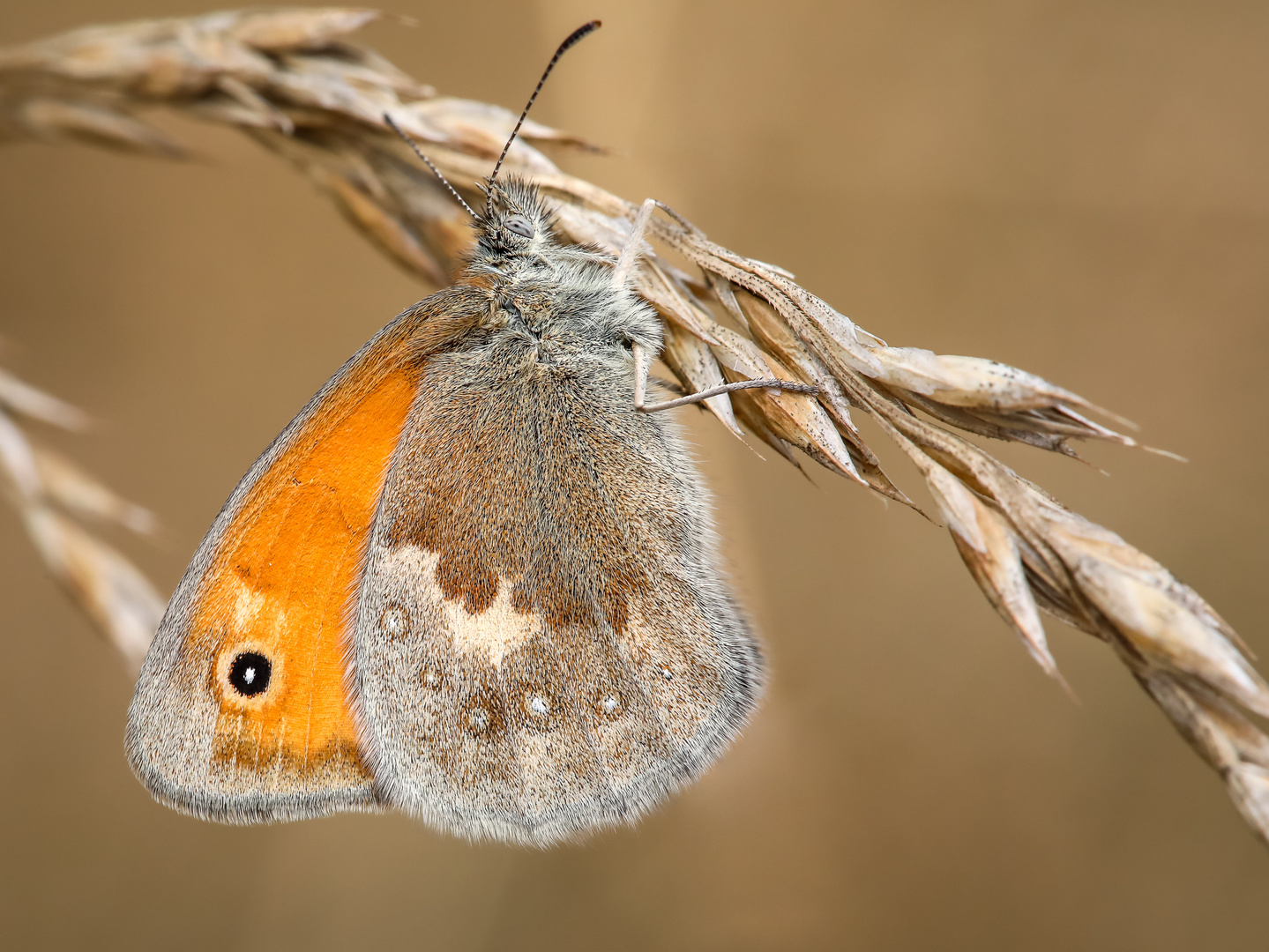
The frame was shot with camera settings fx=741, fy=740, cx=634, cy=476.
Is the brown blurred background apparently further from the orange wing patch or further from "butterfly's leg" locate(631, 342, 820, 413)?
the orange wing patch

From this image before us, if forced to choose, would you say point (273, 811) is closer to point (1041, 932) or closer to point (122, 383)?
point (122, 383)

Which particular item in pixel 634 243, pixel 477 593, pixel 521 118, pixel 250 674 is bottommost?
pixel 250 674

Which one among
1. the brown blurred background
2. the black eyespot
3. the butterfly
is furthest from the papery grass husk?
the brown blurred background

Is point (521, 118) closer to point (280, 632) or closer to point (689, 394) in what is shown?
point (689, 394)

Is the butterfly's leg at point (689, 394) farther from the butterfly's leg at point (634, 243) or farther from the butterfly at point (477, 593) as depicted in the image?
the butterfly's leg at point (634, 243)

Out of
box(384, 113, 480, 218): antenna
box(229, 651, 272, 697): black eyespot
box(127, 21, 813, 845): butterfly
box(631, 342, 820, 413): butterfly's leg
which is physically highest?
box(384, 113, 480, 218): antenna

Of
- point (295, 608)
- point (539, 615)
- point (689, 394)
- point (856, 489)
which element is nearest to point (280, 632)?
point (295, 608)

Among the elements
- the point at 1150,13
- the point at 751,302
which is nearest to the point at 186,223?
the point at 751,302
